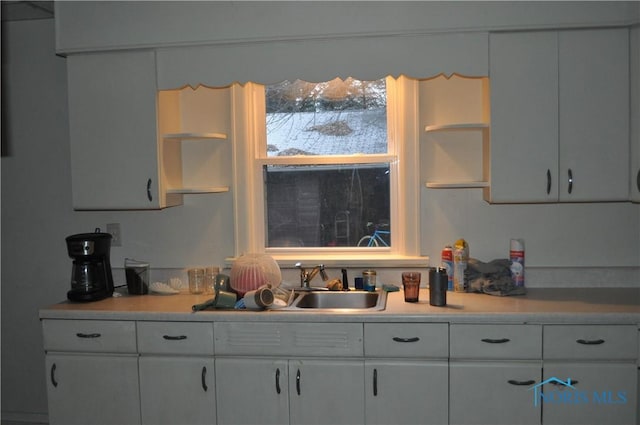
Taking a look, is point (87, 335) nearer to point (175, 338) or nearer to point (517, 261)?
point (175, 338)

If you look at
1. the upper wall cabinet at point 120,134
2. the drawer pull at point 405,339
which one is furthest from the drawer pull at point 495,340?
the upper wall cabinet at point 120,134

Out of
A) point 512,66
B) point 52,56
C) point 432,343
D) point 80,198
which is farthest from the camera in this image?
point 52,56

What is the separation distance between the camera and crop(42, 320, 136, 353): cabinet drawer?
8.84 ft

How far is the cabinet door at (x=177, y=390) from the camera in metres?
2.65

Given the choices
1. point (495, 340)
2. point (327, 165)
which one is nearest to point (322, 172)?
point (327, 165)

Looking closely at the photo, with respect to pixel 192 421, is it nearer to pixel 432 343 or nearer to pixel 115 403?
pixel 115 403

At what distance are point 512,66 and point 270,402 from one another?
6.22ft

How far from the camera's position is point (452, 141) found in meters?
3.04

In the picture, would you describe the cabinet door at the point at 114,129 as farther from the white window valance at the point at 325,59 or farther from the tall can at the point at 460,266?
the tall can at the point at 460,266

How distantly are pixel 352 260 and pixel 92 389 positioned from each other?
4.64 feet

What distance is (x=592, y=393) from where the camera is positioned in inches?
97.7

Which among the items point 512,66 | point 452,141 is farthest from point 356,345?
point 512,66

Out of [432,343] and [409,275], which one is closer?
[432,343]

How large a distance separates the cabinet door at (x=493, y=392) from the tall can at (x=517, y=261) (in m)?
0.51
